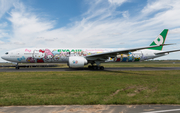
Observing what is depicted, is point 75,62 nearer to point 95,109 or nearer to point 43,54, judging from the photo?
point 43,54

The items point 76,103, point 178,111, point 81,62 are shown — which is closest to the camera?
point 178,111

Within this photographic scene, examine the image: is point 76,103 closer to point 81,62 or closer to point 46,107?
point 46,107

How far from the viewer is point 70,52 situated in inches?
833

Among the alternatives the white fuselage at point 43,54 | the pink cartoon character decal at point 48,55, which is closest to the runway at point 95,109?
the white fuselage at point 43,54

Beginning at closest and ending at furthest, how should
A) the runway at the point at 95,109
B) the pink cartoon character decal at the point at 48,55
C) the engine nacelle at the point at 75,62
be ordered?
the runway at the point at 95,109 → the engine nacelle at the point at 75,62 → the pink cartoon character decal at the point at 48,55

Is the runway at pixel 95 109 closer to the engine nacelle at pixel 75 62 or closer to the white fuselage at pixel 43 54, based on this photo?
the engine nacelle at pixel 75 62

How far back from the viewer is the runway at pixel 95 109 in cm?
450

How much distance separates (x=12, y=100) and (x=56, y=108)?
2.24 m

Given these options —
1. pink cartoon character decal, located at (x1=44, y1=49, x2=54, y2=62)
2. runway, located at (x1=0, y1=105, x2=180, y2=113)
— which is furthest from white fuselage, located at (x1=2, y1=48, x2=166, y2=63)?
runway, located at (x1=0, y1=105, x2=180, y2=113)

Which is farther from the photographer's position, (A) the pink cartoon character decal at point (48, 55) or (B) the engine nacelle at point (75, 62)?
(A) the pink cartoon character decal at point (48, 55)

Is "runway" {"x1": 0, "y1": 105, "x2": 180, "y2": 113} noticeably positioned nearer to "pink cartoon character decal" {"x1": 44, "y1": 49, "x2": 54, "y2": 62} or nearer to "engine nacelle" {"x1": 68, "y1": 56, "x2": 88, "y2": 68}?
"engine nacelle" {"x1": 68, "y1": 56, "x2": 88, "y2": 68}

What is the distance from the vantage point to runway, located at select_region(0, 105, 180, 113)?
14.8 ft

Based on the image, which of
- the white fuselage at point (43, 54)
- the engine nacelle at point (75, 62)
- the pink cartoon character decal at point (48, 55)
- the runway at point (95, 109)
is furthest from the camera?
the pink cartoon character decal at point (48, 55)

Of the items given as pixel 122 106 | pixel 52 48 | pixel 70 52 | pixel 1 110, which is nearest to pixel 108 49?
pixel 70 52
